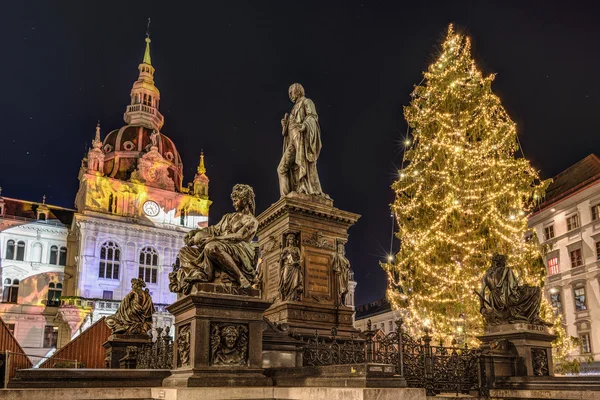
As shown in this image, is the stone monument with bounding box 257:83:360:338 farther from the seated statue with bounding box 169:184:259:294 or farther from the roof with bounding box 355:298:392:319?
the roof with bounding box 355:298:392:319

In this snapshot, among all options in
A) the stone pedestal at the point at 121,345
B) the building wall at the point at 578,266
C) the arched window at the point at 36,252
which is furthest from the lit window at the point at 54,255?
the stone pedestal at the point at 121,345

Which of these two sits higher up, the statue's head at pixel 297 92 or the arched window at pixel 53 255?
the arched window at pixel 53 255

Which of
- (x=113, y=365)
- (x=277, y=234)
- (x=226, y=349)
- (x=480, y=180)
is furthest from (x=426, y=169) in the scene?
(x=226, y=349)

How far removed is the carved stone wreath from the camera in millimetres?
12852

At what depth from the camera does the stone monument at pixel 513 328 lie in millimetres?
10758

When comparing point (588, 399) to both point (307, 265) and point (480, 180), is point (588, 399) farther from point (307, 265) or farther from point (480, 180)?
point (480, 180)

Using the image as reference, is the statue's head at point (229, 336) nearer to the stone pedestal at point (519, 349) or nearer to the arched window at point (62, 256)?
the stone pedestal at point (519, 349)

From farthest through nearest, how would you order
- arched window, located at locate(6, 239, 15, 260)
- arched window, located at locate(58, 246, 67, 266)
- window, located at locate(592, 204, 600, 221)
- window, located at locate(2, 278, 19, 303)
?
1. arched window, located at locate(58, 246, 67, 266)
2. arched window, located at locate(6, 239, 15, 260)
3. window, located at locate(2, 278, 19, 303)
4. window, located at locate(592, 204, 600, 221)

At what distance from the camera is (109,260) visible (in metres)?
56.5

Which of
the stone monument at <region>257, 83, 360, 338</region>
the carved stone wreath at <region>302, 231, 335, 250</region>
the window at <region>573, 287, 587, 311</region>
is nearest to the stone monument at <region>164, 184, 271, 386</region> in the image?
the stone monument at <region>257, 83, 360, 338</region>

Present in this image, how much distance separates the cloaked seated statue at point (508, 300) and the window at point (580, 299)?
91.9 ft

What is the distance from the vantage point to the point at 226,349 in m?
7.23

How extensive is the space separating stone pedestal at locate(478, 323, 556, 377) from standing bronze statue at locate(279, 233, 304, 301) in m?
4.02

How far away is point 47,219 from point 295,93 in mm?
55773
